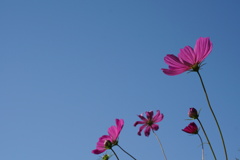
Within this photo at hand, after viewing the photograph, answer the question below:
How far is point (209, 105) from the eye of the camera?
3.02ft

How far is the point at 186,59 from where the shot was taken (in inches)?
48.7

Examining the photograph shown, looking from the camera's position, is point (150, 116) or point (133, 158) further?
point (150, 116)

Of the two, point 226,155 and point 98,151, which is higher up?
point 98,151

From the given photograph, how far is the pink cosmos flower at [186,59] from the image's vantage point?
1.18 m

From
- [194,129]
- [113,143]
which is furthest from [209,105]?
[113,143]

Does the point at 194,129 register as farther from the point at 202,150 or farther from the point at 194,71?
the point at 194,71

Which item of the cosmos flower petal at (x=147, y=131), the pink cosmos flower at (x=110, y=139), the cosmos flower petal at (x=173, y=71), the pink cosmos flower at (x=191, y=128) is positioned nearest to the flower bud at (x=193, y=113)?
the pink cosmos flower at (x=191, y=128)

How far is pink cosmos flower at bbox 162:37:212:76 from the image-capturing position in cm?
118

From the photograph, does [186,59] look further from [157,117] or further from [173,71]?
[157,117]

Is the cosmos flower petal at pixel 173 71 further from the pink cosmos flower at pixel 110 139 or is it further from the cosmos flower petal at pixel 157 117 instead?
the cosmos flower petal at pixel 157 117

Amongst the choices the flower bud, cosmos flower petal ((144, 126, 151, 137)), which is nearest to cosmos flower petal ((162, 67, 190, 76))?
the flower bud

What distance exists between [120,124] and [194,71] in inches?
22.8

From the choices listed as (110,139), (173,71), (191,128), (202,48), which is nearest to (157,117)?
(110,139)

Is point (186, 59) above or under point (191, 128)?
above
